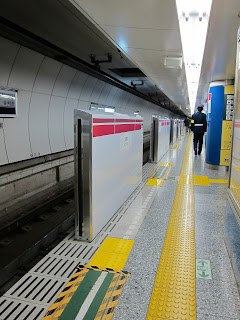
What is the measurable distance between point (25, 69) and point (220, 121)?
5174 mm

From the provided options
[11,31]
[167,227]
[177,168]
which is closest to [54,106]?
[11,31]

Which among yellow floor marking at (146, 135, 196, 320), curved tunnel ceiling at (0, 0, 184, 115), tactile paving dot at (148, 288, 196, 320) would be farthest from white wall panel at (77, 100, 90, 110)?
tactile paving dot at (148, 288, 196, 320)

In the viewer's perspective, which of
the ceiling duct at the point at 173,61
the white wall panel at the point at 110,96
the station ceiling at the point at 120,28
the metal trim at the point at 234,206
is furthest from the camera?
the white wall panel at the point at 110,96

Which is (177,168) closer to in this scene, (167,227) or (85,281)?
(167,227)

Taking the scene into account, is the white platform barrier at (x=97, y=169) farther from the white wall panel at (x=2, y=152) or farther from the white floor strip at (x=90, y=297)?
the white wall panel at (x=2, y=152)

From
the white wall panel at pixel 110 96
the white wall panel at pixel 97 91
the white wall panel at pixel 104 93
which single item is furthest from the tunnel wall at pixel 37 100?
the white wall panel at pixel 110 96

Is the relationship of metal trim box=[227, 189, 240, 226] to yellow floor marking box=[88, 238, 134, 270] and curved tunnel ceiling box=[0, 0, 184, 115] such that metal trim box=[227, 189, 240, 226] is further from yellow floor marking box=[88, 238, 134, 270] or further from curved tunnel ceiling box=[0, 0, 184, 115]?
curved tunnel ceiling box=[0, 0, 184, 115]

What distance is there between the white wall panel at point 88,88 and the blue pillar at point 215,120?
391 cm

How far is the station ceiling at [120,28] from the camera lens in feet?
11.1

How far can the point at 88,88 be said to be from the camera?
29.8 ft

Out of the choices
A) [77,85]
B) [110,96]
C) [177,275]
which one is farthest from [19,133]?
[110,96]

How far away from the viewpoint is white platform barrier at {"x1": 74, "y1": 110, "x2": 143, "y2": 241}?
9.83ft

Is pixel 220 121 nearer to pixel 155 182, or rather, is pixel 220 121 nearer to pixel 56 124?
pixel 155 182

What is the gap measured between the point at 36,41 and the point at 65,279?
4.04 meters
